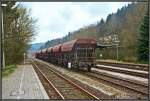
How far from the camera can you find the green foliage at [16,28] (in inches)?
1442

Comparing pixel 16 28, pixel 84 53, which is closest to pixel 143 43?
pixel 16 28

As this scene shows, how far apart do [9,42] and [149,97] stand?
22.9 m

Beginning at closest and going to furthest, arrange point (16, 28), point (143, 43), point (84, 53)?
point (84, 53), point (16, 28), point (143, 43)

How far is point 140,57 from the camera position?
49656 mm

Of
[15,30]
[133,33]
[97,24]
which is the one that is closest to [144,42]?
[133,33]

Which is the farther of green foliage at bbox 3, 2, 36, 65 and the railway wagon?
green foliage at bbox 3, 2, 36, 65

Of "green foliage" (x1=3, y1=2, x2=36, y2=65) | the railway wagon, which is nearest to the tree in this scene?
"green foliage" (x1=3, y1=2, x2=36, y2=65)

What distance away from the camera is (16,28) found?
42062 millimetres

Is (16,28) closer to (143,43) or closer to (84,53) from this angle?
(84,53)

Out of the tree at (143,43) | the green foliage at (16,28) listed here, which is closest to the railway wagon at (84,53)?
the green foliage at (16,28)

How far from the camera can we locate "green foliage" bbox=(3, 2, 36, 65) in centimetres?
3662

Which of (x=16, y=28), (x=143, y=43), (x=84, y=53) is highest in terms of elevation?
(x=16, y=28)

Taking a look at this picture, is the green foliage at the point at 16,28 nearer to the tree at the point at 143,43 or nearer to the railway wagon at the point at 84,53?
the railway wagon at the point at 84,53

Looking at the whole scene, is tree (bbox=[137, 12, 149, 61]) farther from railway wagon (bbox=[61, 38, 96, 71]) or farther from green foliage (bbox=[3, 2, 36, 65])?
railway wagon (bbox=[61, 38, 96, 71])
